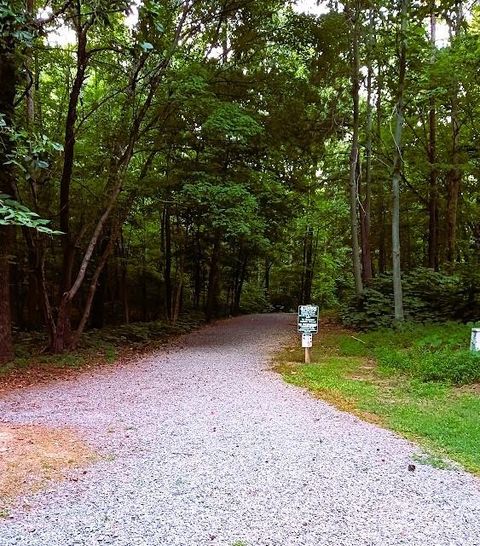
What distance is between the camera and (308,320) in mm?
8570

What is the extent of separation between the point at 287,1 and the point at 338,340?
7780 mm

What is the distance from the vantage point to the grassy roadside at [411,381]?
4617mm

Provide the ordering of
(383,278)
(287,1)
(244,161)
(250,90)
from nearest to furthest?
1. (287,1)
2. (250,90)
3. (244,161)
4. (383,278)

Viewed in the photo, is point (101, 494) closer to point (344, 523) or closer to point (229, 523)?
point (229, 523)

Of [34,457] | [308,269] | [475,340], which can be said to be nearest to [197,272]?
[308,269]

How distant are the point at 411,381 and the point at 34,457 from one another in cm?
517

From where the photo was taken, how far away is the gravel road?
275cm

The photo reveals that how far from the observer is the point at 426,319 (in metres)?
11.7

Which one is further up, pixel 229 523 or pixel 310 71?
A: pixel 310 71

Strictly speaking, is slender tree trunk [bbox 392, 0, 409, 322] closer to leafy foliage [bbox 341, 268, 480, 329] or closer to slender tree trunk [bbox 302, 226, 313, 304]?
leafy foliage [bbox 341, 268, 480, 329]

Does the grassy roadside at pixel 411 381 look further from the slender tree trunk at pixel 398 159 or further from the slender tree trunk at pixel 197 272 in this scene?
the slender tree trunk at pixel 197 272

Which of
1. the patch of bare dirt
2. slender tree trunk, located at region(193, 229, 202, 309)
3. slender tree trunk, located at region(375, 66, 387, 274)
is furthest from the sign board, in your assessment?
slender tree trunk, located at region(193, 229, 202, 309)

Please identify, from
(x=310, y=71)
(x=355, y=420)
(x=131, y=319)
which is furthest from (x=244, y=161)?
(x=355, y=420)

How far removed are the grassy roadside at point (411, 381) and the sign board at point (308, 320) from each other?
614mm
